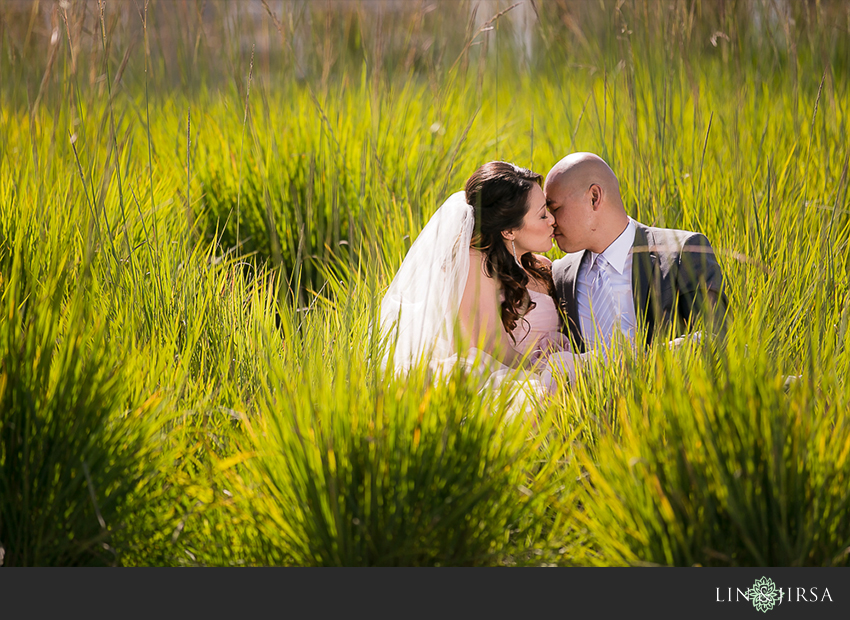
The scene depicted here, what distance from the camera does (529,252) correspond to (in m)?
2.75

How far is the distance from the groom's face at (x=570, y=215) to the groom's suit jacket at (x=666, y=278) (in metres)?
0.09

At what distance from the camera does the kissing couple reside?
238cm

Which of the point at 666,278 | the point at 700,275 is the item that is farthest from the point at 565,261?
the point at 700,275

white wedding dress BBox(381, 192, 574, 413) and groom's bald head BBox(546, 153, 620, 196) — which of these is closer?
white wedding dress BBox(381, 192, 574, 413)

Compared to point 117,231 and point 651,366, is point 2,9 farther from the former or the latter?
point 651,366

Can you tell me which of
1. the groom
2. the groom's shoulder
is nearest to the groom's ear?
the groom

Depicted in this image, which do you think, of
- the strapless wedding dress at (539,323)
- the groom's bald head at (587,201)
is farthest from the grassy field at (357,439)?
the strapless wedding dress at (539,323)

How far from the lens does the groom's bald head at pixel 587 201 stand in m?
2.52

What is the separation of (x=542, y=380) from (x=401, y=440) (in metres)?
0.93

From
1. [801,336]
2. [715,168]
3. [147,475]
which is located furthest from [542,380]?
[715,168]

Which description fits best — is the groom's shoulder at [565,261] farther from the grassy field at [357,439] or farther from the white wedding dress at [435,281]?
the grassy field at [357,439]

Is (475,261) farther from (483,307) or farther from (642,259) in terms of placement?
(642,259)

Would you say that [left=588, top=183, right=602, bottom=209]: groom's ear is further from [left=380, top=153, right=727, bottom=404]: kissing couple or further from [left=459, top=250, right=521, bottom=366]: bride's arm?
[left=459, top=250, right=521, bottom=366]: bride's arm

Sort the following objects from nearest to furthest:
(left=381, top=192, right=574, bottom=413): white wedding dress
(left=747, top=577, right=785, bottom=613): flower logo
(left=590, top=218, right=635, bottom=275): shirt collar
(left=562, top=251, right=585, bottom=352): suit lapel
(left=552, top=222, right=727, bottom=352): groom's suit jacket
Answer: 1. (left=747, top=577, right=785, bottom=613): flower logo
2. (left=552, top=222, right=727, bottom=352): groom's suit jacket
3. (left=381, top=192, right=574, bottom=413): white wedding dress
4. (left=590, top=218, right=635, bottom=275): shirt collar
5. (left=562, top=251, right=585, bottom=352): suit lapel
